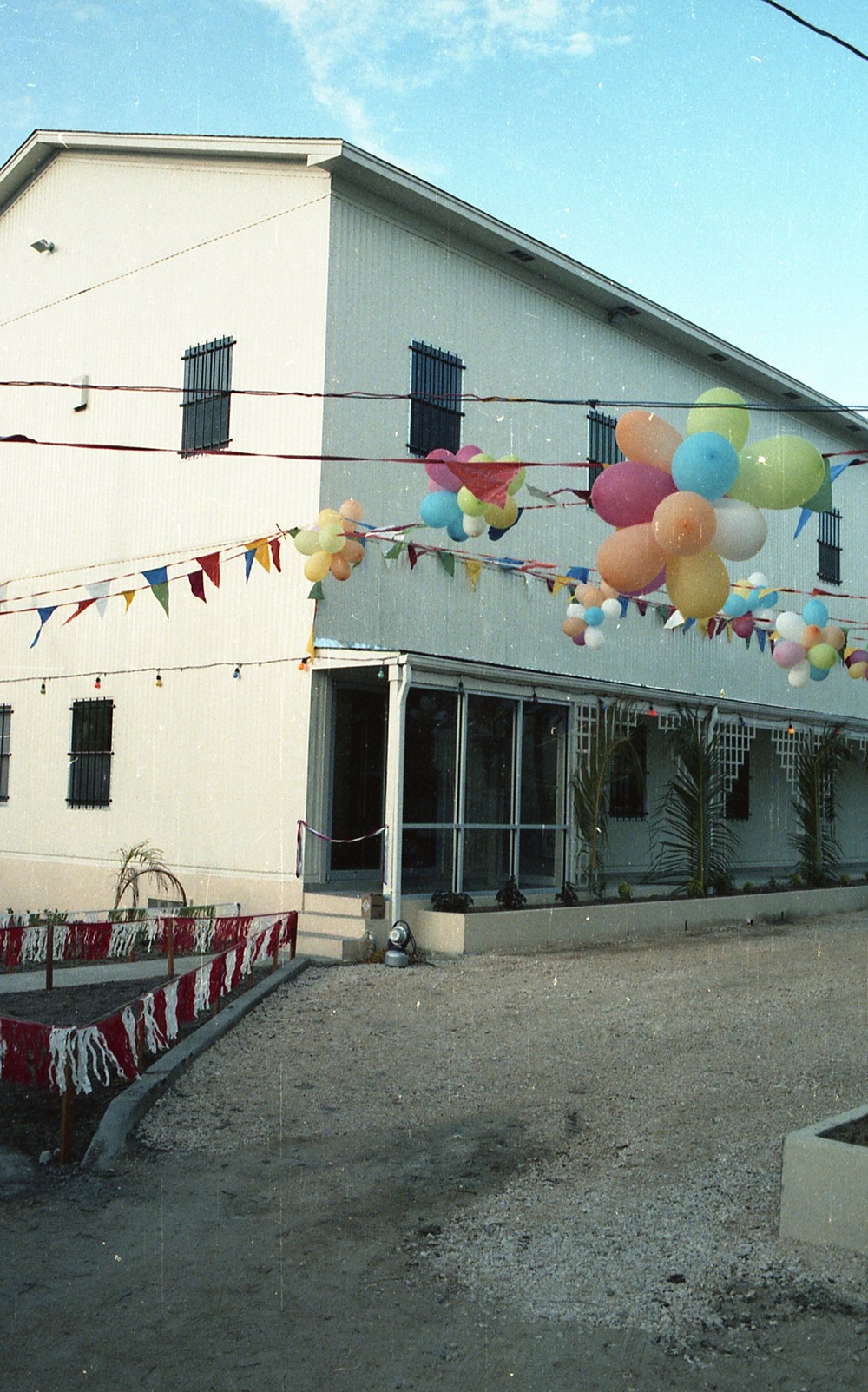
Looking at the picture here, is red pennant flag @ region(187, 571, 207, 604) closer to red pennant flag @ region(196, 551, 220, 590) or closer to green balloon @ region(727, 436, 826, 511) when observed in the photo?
red pennant flag @ region(196, 551, 220, 590)

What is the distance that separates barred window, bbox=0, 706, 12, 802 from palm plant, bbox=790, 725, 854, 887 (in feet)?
37.6

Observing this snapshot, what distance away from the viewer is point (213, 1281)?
4.53 m

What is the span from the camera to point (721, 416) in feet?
21.3

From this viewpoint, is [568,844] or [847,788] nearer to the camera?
[568,844]

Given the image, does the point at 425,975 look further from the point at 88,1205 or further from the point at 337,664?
the point at 88,1205

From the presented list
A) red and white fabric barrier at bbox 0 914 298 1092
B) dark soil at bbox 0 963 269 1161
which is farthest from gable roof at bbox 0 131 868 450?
dark soil at bbox 0 963 269 1161

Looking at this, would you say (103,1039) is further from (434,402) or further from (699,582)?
(434,402)

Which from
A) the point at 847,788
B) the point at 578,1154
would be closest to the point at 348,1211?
the point at 578,1154

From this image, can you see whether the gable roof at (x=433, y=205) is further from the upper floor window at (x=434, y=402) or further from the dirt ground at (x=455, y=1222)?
the dirt ground at (x=455, y=1222)

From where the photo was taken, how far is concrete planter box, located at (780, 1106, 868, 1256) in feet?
15.5

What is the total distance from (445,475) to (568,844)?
6.89m

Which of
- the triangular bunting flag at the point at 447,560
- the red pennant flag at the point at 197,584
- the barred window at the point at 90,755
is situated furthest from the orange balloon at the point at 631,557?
the barred window at the point at 90,755

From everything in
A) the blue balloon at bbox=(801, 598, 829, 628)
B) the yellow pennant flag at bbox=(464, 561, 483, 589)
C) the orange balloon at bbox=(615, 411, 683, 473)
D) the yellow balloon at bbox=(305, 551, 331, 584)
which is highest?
the yellow pennant flag at bbox=(464, 561, 483, 589)

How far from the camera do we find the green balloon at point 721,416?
6.49 m
